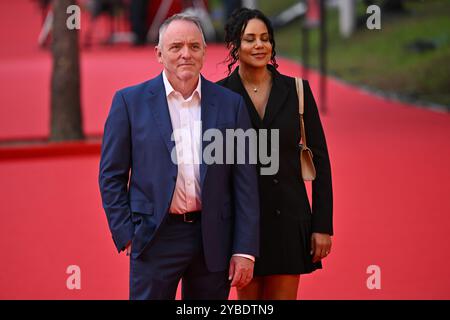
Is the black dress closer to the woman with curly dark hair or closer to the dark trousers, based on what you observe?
the woman with curly dark hair

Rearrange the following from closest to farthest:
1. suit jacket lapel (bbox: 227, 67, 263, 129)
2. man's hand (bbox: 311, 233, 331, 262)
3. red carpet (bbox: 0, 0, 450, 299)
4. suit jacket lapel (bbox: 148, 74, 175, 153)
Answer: suit jacket lapel (bbox: 148, 74, 175, 153), suit jacket lapel (bbox: 227, 67, 263, 129), man's hand (bbox: 311, 233, 331, 262), red carpet (bbox: 0, 0, 450, 299)

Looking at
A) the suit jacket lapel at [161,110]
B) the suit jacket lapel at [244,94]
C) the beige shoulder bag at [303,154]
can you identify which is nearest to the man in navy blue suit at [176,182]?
the suit jacket lapel at [161,110]

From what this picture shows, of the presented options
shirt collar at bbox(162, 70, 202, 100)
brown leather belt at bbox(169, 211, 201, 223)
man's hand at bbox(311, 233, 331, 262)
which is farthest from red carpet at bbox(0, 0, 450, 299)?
brown leather belt at bbox(169, 211, 201, 223)

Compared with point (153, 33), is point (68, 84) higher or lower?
lower

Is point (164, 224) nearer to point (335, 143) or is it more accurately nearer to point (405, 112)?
point (335, 143)

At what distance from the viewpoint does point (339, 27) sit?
64.1 feet

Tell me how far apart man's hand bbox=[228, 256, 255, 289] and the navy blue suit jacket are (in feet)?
0.09

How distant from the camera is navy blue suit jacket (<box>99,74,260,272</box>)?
12.5ft

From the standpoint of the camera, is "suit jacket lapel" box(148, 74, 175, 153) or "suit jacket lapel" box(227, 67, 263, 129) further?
"suit jacket lapel" box(227, 67, 263, 129)

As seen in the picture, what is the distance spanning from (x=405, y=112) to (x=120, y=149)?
10.1 meters

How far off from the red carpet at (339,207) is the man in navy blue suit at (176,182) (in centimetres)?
172

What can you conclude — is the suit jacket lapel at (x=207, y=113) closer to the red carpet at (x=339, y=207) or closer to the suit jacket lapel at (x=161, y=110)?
the suit jacket lapel at (x=161, y=110)

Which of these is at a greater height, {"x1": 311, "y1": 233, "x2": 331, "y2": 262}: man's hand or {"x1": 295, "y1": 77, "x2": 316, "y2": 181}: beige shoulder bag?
{"x1": 295, "y1": 77, "x2": 316, "y2": 181}: beige shoulder bag
